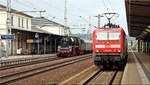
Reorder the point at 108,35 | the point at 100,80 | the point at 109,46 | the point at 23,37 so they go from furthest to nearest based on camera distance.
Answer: the point at 23,37
the point at 108,35
the point at 109,46
the point at 100,80

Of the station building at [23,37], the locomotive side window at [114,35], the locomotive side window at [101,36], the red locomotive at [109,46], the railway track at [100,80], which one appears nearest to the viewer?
the railway track at [100,80]

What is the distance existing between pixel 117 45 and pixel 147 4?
324 cm

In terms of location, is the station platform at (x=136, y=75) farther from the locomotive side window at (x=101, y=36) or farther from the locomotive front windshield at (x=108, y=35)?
the locomotive side window at (x=101, y=36)

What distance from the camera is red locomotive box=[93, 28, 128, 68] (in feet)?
47.6

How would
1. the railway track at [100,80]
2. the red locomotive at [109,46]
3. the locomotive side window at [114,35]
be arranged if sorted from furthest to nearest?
the locomotive side window at [114,35] → the red locomotive at [109,46] → the railway track at [100,80]

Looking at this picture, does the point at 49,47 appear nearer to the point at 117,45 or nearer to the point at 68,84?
the point at 117,45

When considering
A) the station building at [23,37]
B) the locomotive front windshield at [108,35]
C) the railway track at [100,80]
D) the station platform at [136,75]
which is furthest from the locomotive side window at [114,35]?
the station building at [23,37]

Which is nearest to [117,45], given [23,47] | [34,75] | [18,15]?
[34,75]

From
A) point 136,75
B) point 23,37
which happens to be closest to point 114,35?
point 136,75

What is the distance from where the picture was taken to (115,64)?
1515 cm

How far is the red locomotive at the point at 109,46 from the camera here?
14.5 meters

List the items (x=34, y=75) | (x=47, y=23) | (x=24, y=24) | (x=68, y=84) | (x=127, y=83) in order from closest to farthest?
1. (x=127, y=83)
2. (x=68, y=84)
3. (x=34, y=75)
4. (x=24, y=24)
5. (x=47, y=23)

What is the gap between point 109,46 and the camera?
48.1 ft

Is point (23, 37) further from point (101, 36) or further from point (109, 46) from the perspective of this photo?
point (109, 46)
